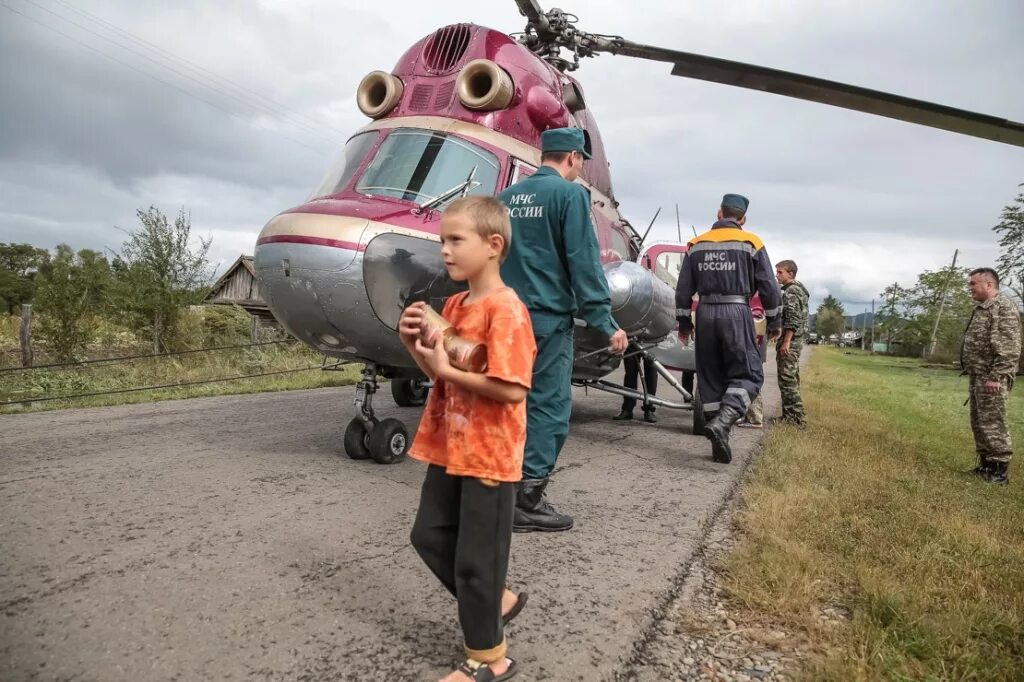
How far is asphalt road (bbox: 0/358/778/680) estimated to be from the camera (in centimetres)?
197

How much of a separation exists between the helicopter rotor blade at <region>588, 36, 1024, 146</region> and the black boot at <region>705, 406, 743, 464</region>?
281 cm

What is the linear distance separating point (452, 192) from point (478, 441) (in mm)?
2944

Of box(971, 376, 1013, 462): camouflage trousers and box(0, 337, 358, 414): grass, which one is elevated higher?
box(971, 376, 1013, 462): camouflage trousers

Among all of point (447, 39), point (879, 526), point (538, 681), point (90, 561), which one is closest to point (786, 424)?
point (879, 526)

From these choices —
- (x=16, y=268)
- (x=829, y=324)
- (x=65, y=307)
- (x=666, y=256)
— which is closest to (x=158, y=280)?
(x=65, y=307)

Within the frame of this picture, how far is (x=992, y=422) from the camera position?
17.1ft

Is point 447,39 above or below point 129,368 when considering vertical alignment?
above

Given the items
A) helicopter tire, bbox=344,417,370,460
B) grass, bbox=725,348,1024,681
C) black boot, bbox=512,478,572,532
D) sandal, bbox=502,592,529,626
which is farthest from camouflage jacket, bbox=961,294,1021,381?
helicopter tire, bbox=344,417,370,460

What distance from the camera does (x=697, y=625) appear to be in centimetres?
228

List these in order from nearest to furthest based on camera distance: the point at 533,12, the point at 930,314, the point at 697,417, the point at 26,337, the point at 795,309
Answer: the point at 697,417
the point at 533,12
the point at 795,309
the point at 26,337
the point at 930,314

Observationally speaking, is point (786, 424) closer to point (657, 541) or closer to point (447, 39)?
point (657, 541)

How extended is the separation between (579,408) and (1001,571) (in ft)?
18.6

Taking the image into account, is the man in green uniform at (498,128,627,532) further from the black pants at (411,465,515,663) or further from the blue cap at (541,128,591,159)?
the black pants at (411,465,515,663)

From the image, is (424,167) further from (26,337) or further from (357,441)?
(26,337)
